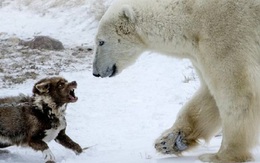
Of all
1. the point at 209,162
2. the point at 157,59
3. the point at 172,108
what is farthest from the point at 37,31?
the point at 209,162

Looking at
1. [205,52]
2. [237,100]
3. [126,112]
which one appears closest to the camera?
[237,100]

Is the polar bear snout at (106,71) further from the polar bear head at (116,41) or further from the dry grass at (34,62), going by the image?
the dry grass at (34,62)

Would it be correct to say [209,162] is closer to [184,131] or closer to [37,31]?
[184,131]

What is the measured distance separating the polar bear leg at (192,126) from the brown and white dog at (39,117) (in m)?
1.37

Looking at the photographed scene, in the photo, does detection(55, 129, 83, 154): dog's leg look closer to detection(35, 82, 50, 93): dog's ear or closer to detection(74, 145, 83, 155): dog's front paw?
detection(74, 145, 83, 155): dog's front paw

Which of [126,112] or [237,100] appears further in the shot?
[126,112]

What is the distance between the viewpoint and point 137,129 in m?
8.05

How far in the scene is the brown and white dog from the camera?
5812 millimetres

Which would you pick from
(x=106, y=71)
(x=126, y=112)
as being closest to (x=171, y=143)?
(x=106, y=71)

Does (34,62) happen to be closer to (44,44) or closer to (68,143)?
(44,44)

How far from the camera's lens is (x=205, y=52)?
4.74m

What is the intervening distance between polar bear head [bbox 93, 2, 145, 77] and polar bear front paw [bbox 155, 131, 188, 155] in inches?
37.7

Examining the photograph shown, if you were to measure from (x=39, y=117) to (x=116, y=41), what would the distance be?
4.41 ft

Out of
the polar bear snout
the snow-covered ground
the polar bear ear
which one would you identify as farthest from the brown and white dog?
the polar bear ear
